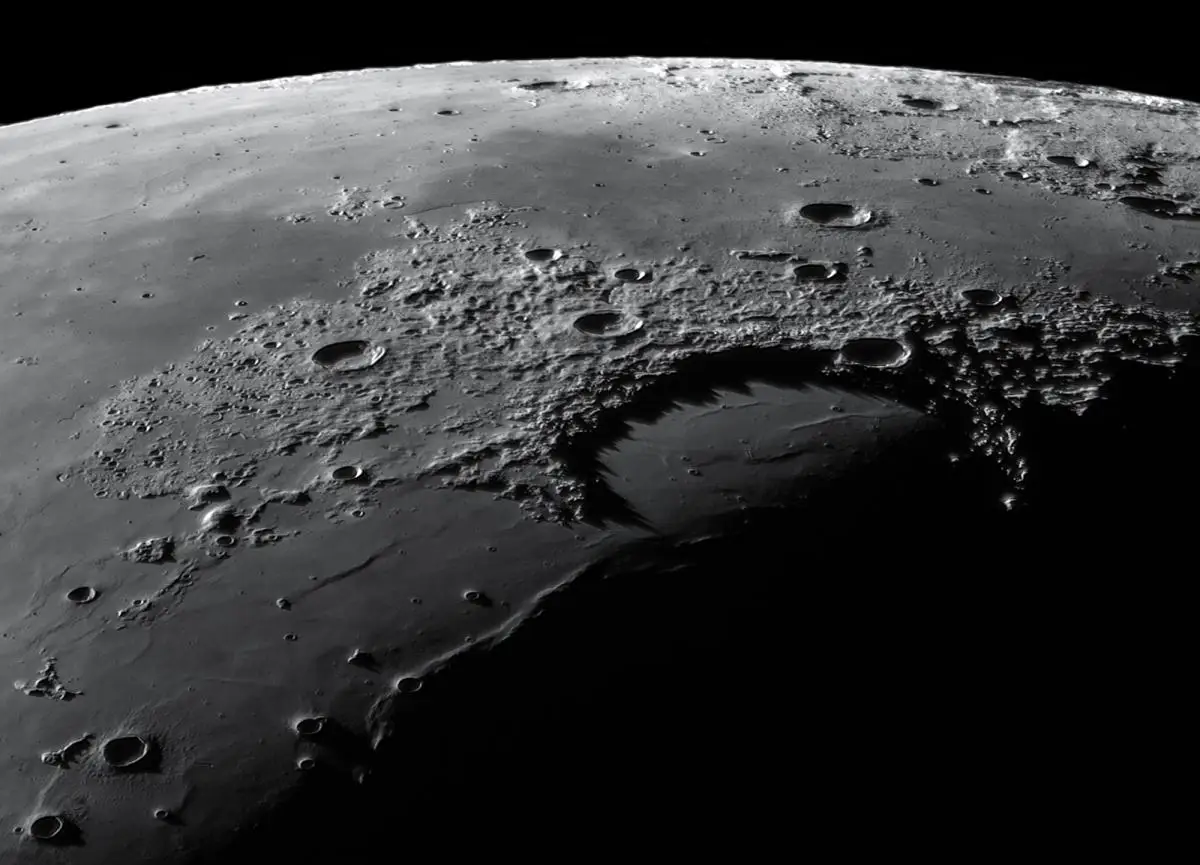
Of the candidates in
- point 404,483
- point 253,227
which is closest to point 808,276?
point 404,483

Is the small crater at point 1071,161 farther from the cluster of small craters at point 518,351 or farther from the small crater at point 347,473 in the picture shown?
the small crater at point 347,473

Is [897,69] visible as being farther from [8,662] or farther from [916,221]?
[8,662]

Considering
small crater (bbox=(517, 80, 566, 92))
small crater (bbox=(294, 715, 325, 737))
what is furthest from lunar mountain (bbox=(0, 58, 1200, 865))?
small crater (bbox=(517, 80, 566, 92))

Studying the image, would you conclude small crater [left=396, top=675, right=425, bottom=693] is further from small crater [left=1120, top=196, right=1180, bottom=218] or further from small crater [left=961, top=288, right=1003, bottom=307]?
small crater [left=1120, top=196, right=1180, bottom=218]

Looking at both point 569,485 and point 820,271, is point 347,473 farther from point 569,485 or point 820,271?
point 820,271

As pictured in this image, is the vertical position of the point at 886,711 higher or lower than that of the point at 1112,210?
lower

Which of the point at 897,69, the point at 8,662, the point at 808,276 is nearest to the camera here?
the point at 8,662

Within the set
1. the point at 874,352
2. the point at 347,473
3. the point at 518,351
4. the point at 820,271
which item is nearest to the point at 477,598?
the point at 347,473
